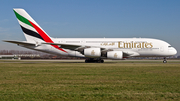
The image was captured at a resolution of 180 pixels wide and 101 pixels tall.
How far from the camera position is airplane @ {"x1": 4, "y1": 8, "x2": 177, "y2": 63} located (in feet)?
117

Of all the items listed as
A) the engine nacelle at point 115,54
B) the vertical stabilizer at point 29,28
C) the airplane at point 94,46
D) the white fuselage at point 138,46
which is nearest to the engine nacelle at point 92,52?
the airplane at point 94,46

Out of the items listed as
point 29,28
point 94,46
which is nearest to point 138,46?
point 94,46

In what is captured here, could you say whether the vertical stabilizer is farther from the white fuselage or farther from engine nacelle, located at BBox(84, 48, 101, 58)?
engine nacelle, located at BBox(84, 48, 101, 58)

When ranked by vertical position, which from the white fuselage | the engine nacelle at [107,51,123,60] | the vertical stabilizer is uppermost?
the vertical stabilizer

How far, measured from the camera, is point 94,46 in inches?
1476

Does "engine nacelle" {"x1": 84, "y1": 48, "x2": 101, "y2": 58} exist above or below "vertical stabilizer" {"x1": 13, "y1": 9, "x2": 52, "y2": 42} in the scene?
below

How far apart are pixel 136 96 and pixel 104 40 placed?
3010cm

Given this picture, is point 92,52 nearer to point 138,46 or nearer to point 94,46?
point 94,46

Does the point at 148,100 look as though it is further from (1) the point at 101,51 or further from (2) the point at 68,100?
(1) the point at 101,51

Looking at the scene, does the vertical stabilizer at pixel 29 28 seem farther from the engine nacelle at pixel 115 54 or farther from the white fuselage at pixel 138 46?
the engine nacelle at pixel 115 54

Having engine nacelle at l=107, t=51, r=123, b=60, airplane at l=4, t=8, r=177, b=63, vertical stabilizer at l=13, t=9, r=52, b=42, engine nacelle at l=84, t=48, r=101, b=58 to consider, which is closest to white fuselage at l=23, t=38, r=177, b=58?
airplane at l=4, t=8, r=177, b=63

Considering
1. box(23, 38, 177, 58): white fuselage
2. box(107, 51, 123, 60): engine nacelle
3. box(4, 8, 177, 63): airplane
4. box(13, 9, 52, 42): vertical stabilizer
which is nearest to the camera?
box(107, 51, 123, 60): engine nacelle

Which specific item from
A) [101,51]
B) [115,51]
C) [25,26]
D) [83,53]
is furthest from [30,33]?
[115,51]

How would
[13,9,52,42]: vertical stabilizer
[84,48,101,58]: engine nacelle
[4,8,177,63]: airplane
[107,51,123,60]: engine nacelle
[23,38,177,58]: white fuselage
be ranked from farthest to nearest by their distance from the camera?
[13,9,52,42]: vertical stabilizer, [23,38,177,58]: white fuselage, [4,8,177,63]: airplane, [84,48,101,58]: engine nacelle, [107,51,123,60]: engine nacelle
